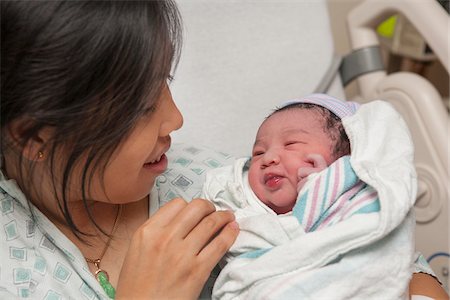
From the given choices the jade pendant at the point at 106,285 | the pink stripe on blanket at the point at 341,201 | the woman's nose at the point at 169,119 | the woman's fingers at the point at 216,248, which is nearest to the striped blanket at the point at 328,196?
the pink stripe on blanket at the point at 341,201

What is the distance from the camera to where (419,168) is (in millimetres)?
1638

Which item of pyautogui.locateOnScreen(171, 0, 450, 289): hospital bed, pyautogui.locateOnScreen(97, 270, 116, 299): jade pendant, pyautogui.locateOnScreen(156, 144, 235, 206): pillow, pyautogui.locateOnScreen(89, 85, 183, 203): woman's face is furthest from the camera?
pyautogui.locateOnScreen(171, 0, 450, 289): hospital bed

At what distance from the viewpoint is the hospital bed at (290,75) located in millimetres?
1604

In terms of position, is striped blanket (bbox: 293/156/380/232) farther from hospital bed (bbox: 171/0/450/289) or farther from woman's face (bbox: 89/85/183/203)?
hospital bed (bbox: 171/0/450/289)

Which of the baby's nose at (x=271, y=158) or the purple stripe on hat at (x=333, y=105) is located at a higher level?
the purple stripe on hat at (x=333, y=105)

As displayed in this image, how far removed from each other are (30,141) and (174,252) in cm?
30

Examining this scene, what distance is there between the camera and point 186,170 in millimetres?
1383

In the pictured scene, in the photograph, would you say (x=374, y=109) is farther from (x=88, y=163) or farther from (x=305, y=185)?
(x=88, y=163)

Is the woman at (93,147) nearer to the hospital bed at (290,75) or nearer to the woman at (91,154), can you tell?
the woman at (91,154)

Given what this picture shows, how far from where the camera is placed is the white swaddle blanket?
98cm

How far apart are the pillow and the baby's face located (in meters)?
0.19

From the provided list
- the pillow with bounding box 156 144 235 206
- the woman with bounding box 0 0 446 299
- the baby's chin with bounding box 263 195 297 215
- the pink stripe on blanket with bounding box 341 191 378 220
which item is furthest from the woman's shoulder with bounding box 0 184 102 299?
the pink stripe on blanket with bounding box 341 191 378 220

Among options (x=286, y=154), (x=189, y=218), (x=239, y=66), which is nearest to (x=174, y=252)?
(x=189, y=218)

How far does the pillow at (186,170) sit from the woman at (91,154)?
0.14m
